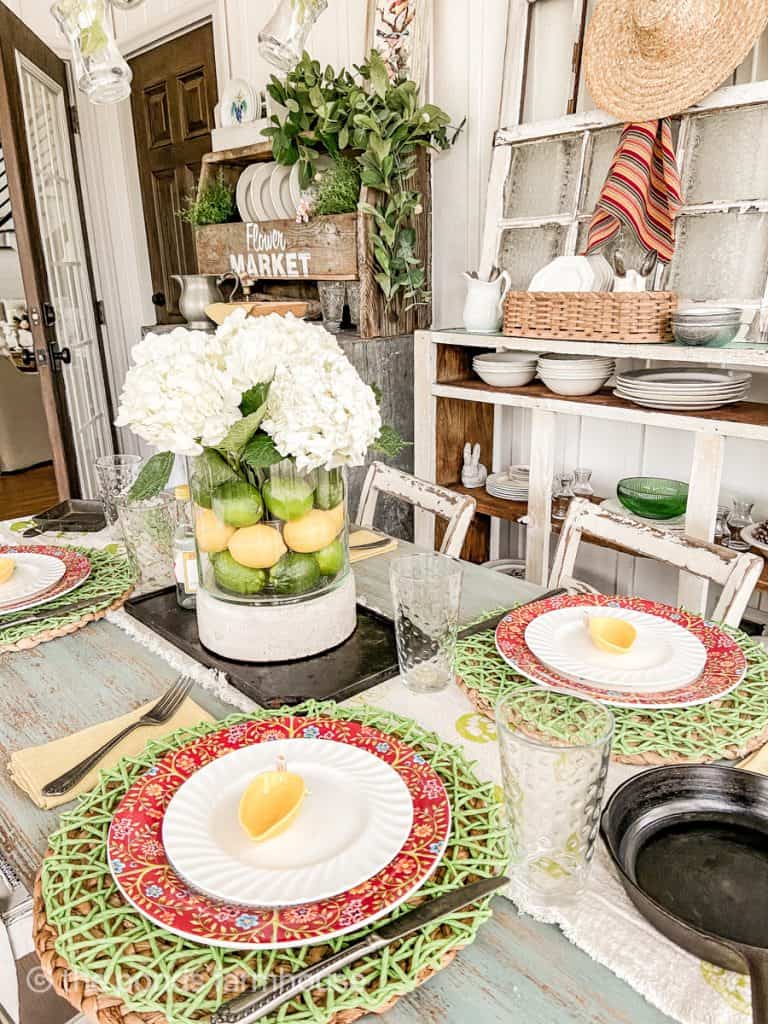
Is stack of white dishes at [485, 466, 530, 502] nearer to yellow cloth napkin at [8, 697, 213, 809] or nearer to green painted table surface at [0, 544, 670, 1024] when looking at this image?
green painted table surface at [0, 544, 670, 1024]

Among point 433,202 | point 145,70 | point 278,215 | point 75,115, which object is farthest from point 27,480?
point 433,202

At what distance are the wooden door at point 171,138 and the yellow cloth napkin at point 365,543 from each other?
2.17 meters

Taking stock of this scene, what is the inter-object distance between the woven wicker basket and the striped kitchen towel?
0.62 feet

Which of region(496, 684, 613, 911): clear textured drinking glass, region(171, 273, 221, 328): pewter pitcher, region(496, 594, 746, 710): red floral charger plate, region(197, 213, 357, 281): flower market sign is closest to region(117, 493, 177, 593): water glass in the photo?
region(496, 594, 746, 710): red floral charger plate

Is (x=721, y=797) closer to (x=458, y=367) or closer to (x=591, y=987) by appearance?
(x=591, y=987)

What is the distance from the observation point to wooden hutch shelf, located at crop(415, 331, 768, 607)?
5.44 feet

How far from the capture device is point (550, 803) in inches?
23.9

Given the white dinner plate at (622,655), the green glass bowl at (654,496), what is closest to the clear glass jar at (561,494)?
the green glass bowl at (654,496)

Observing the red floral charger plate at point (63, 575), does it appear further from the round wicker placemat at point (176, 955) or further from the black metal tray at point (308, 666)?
the round wicker placemat at point (176, 955)

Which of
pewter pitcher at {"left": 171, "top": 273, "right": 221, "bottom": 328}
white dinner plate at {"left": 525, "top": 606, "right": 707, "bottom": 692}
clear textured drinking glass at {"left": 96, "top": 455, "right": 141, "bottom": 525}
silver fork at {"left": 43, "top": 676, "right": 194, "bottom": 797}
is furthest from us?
pewter pitcher at {"left": 171, "top": 273, "right": 221, "bottom": 328}

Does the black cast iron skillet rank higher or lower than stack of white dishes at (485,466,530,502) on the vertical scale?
higher

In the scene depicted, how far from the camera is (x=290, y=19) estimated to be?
1.59 m

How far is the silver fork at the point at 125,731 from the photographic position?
0.77 metres

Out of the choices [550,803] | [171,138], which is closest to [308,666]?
[550,803]
